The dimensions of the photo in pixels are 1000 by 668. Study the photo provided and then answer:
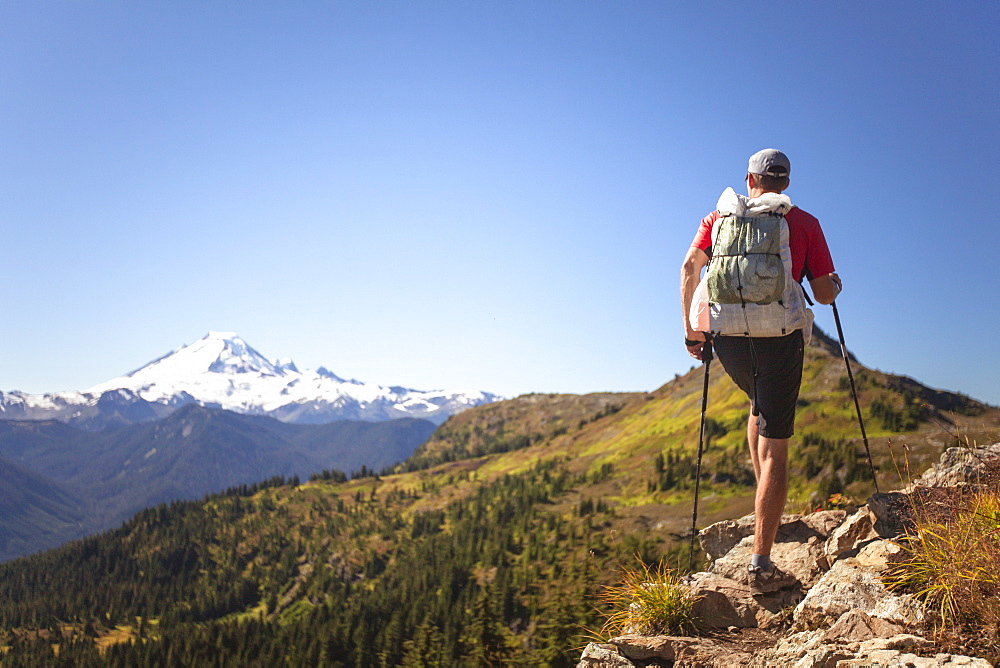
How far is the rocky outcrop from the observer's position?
196 inches

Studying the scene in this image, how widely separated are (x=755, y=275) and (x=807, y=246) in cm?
92

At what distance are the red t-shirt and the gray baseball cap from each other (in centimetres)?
53

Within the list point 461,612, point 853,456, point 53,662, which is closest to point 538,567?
point 461,612

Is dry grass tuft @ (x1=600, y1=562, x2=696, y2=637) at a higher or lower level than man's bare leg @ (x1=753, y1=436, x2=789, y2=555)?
lower

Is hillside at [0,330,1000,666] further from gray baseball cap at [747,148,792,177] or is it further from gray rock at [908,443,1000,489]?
gray baseball cap at [747,148,792,177]

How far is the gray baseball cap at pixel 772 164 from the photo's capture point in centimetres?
722

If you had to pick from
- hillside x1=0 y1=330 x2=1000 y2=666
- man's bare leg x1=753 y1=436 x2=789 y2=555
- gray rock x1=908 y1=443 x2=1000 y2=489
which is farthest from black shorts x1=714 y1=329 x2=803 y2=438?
hillside x1=0 y1=330 x2=1000 y2=666

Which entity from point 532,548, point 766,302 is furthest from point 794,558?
point 532,548

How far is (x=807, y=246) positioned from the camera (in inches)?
278

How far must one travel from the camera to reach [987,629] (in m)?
4.87

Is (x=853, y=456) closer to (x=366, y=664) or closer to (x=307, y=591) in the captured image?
(x=366, y=664)

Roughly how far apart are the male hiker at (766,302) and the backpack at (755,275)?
0.01 metres

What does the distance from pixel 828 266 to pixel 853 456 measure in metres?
72.0

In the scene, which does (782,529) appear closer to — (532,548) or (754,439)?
(754,439)
